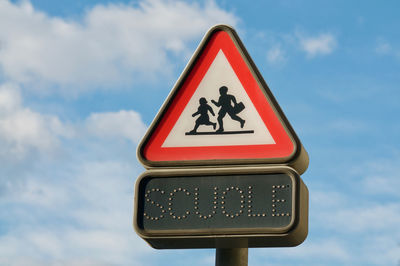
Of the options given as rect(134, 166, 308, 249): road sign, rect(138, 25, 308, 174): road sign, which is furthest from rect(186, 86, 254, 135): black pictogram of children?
rect(134, 166, 308, 249): road sign

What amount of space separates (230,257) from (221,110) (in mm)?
772

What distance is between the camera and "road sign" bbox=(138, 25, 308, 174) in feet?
12.3

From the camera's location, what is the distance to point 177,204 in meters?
3.74

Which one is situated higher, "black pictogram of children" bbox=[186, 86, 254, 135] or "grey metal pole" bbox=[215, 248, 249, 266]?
"black pictogram of children" bbox=[186, 86, 254, 135]

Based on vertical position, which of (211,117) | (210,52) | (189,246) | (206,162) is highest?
(210,52)

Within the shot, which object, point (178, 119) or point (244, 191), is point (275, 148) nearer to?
point (244, 191)

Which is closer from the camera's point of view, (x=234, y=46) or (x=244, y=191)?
(x=244, y=191)

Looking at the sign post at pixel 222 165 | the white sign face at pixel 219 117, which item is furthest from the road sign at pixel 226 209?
the white sign face at pixel 219 117

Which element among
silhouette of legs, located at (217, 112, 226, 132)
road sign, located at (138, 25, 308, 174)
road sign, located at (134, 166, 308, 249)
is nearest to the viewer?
road sign, located at (134, 166, 308, 249)

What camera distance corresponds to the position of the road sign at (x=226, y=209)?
360 centimetres

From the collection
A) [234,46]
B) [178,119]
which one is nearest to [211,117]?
[178,119]

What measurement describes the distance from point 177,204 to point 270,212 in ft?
1.56

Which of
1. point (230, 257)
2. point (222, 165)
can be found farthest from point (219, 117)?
point (230, 257)

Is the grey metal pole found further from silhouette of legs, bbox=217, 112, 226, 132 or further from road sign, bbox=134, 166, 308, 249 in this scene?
silhouette of legs, bbox=217, 112, 226, 132
